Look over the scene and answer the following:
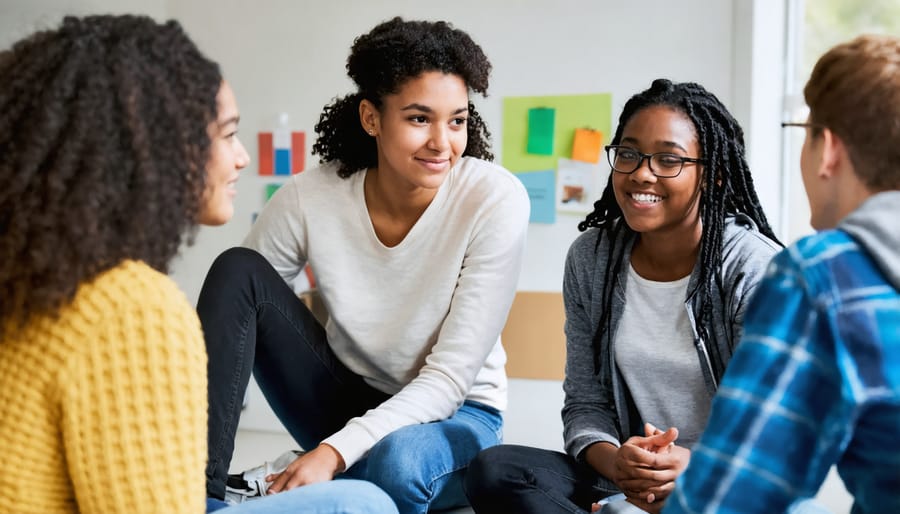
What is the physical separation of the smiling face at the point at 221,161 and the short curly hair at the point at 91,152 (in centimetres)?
7

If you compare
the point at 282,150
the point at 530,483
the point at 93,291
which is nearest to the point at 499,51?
the point at 282,150

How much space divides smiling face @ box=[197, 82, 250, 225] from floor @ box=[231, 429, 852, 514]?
165 centimetres

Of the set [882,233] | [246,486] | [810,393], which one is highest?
[882,233]

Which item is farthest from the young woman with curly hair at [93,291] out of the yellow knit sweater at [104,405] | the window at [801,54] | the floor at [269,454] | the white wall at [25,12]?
the white wall at [25,12]

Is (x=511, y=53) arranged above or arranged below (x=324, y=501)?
above

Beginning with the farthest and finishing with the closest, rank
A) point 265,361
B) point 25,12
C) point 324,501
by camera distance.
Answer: point 25,12
point 265,361
point 324,501

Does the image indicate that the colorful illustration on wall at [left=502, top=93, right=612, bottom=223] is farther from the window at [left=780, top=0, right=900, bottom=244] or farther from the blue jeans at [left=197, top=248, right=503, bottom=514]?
the blue jeans at [left=197, top=248, right=503, bottom=514]

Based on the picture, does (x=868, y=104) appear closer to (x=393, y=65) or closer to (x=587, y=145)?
(x=393, y=65)

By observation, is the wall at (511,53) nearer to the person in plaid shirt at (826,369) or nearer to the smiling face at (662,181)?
the smiling face at (662,181)

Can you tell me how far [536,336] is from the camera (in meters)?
2.81

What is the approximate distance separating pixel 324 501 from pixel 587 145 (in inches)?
75.2

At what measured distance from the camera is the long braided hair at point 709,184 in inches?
57.9

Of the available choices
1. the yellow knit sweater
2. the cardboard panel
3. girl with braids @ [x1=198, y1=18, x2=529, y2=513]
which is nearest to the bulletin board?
the cardboard panel

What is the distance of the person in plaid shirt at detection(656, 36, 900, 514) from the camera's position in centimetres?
76
